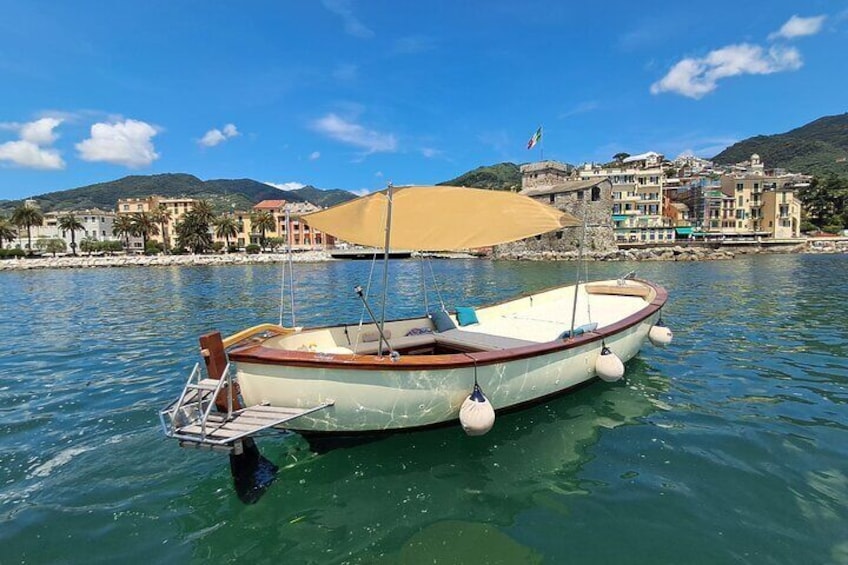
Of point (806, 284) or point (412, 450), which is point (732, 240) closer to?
point (806, 284)

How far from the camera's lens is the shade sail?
6609mm

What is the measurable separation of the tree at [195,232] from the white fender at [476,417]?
3800 inches

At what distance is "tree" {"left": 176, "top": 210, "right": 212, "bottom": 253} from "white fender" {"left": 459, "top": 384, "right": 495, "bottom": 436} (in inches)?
3800

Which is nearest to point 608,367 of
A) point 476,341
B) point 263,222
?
point 476,341

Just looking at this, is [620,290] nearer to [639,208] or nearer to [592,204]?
[592,204]

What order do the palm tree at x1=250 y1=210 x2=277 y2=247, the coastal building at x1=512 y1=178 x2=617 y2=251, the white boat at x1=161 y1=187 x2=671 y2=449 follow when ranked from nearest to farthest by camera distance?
the white boat at x1=161 y1=187 x2=671 y2=449
the coastal building at x1=512 y1=178 x2=617 y2=251
the palm tree at x1=250 y1=210 x2=277 y2=247

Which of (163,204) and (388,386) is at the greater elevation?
(163,204)

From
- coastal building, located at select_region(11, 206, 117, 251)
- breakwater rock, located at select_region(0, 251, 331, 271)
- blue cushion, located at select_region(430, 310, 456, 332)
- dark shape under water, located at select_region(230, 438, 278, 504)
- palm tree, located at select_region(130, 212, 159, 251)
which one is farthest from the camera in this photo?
coastal building, located at select_region(11, 206, 117, 251)

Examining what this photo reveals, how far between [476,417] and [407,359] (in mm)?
Result: 1092

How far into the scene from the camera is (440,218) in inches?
281

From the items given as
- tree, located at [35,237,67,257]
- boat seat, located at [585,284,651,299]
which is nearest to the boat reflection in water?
boat seat, located at [585,284,651,299]

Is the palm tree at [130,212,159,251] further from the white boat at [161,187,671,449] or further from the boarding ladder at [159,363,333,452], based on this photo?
the boarding ladder at [159,363,333,452]

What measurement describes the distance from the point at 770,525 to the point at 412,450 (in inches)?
155

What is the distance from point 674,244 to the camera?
74.6 meters
